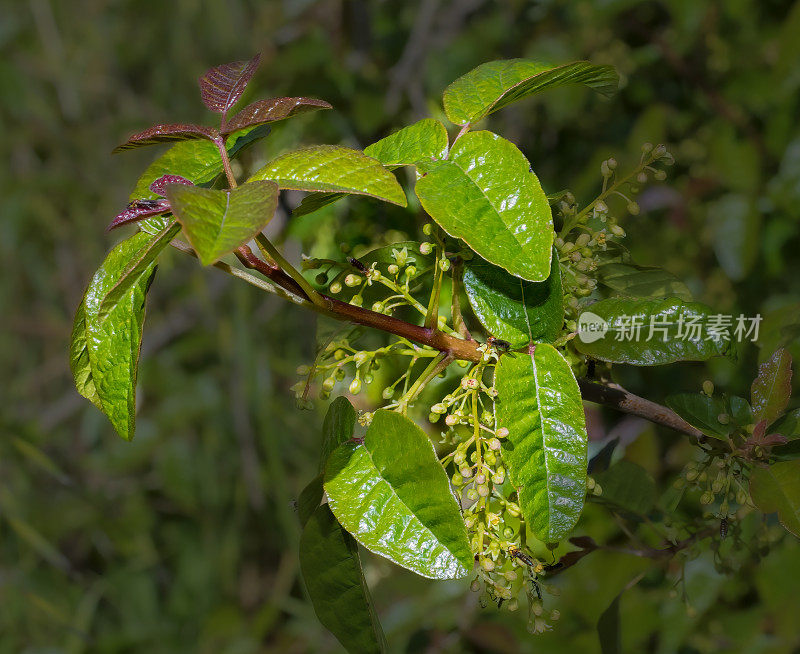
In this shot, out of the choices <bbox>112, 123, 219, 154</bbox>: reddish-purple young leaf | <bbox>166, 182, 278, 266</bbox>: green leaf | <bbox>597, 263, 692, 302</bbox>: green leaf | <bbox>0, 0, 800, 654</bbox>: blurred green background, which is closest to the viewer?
<bbox>166, 182, 278, 266</bbox>: green leaf

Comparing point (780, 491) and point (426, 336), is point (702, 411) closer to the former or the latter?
point (780, 491)

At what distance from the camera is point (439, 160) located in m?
0.43

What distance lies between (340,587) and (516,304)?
8.5 inches

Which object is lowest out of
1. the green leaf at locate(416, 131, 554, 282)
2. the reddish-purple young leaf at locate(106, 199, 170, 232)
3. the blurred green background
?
the blurred green background

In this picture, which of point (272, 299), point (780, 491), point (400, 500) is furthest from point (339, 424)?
point (272, 299)

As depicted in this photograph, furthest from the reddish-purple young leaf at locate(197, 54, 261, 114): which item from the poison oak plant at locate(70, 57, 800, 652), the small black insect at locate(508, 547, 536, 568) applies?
the small black insect at locate(508, 547, 536, 568)

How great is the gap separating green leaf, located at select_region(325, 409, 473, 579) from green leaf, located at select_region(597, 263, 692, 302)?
0.24 metres

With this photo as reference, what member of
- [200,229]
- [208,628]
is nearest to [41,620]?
[208,628]

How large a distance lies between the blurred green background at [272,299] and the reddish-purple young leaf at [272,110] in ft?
1.01

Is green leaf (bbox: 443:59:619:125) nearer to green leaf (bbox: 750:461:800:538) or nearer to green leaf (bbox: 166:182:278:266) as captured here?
green leaf (bbox: 166:182:278:266)

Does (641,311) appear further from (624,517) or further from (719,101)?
(719,101)

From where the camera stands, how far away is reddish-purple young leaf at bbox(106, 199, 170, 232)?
1.33 feet

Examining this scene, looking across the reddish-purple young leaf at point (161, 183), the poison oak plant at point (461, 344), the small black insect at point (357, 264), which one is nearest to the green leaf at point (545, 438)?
the poison oak plant at point (461, 344)

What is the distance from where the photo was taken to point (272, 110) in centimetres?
42
